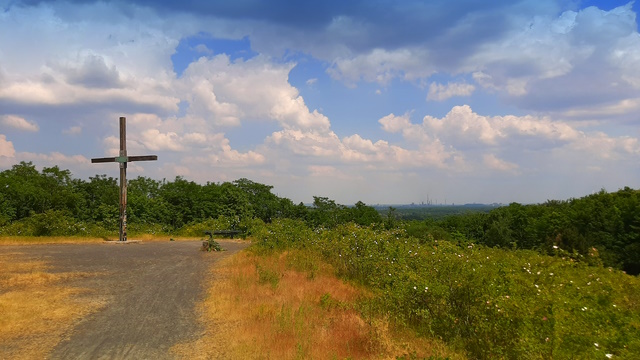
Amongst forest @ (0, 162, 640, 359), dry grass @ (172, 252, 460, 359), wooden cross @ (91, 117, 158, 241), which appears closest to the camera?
forest @ (0, 162, 640, 359)

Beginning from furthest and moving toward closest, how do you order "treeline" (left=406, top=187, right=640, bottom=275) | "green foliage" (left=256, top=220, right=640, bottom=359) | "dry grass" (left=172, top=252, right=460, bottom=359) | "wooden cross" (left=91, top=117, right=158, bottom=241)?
1. "treeline" (left=406, top=187, right=640, bottom=275)
2. "wooden cross" (left=91, top=117, right=158, bottom=241)
3. "dry grass" (left=172, top=252, right=460, bottom=359)
4. "green foliage" (left=256, top=220, right=640, bottom=359)

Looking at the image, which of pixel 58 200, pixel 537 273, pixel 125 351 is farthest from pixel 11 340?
pixel 58 200

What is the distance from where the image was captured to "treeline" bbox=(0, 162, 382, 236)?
3394 cm

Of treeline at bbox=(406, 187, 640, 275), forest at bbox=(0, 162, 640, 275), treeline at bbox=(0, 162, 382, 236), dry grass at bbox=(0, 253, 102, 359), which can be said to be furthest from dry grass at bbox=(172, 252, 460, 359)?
treeline at bbox=(0, 162, 382, 236)

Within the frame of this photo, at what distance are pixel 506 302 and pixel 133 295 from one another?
8374 mm

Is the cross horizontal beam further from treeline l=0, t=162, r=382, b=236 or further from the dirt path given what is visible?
treeline l=0, t=162, r=382, b=236

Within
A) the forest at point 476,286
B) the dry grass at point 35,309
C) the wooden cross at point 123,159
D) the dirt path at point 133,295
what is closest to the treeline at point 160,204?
the forest at point 476,286

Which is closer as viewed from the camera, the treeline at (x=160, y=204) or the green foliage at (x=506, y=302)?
the green foliage at (x=506, y=302)

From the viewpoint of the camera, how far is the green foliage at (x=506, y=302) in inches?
209

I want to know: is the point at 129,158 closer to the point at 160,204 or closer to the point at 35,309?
the point at 35,309

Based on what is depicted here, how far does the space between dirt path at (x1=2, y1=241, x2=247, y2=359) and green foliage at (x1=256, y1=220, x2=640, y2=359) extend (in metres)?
4.14

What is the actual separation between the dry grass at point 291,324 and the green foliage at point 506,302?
67cm

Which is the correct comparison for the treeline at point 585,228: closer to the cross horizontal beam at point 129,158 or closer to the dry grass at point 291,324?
the dry grass at point 291,324

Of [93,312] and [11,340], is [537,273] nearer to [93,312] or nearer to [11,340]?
[93,312]
